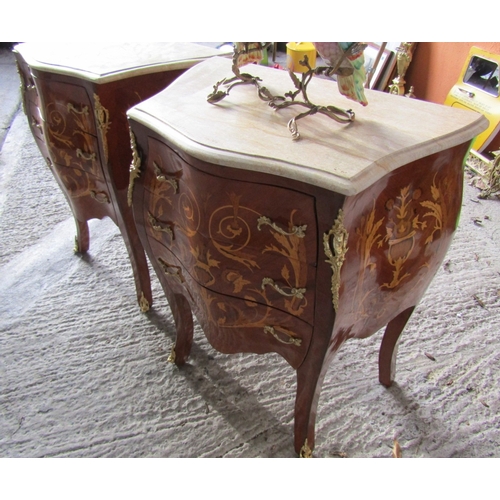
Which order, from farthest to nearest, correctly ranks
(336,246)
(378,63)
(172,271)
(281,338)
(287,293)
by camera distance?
(378,63) → (172,271) → (281,338) → (287,293) → (336,246)

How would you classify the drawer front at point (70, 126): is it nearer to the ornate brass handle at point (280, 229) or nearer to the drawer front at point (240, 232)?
the drawer front at point (240, 232)

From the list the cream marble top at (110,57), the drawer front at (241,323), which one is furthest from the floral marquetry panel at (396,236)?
the cream marble top at (110,57)

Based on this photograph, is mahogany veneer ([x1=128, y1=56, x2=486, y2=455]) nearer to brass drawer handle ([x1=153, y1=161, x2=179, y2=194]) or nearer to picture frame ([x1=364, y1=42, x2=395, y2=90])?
brass drawer handle ([x1=153, y1=161, x2=179, y2=194])

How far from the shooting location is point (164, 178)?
895 millimetres

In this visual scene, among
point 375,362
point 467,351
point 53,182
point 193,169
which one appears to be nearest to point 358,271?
point 193,169

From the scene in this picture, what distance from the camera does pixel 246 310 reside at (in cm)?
92

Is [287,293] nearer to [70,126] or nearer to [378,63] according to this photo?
[70,126]

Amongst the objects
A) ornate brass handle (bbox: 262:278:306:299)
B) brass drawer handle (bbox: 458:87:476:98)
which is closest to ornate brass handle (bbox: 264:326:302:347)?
ornate brass handle (bbox: 262:278:306:299)

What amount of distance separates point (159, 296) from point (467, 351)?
1065mm

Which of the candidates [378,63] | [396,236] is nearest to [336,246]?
[396,236]

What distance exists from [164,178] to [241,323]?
343 mm

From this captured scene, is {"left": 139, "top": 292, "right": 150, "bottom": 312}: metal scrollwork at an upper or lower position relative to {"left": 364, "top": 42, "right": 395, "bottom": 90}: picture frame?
lower

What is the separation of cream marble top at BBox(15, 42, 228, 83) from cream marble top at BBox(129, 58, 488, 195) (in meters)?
0.26

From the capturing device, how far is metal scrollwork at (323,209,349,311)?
2.26 feet
